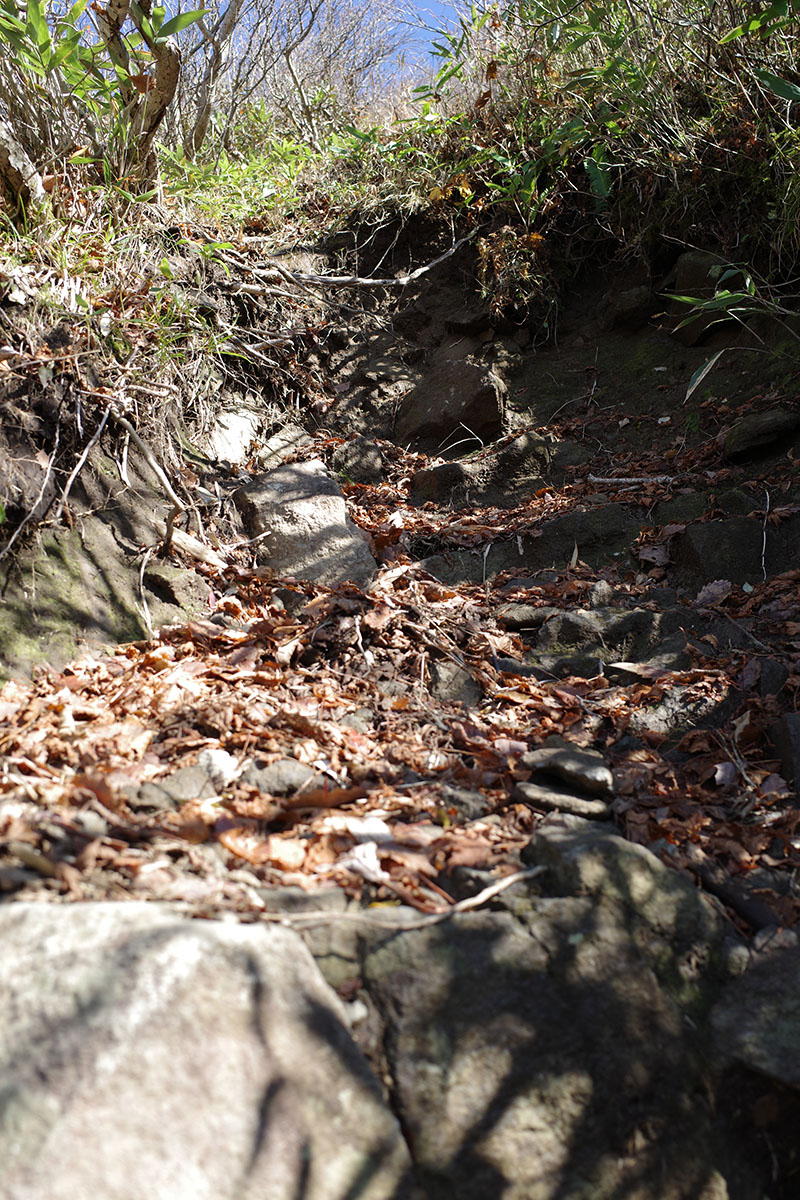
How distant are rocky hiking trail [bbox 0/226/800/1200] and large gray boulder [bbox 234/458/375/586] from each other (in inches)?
0.8

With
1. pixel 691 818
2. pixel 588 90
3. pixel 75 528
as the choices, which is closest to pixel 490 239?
pixel 588 90

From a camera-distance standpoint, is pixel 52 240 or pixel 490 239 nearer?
pixel 52 240

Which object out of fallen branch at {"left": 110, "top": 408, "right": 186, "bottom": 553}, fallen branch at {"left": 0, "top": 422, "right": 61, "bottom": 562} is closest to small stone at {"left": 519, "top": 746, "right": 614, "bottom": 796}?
fallen branch at {"left": 110, "top": 408, "right": 186, "bottom": 553}

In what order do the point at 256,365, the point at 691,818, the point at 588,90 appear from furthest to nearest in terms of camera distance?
1. the point at 588,90
2. the point at 256,365
3. the point at 691,818

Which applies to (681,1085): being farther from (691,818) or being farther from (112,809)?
(112,809)

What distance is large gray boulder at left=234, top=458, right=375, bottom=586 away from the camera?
366 centimetres

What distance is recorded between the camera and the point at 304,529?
3779 mm

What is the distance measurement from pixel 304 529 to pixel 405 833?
6.74ft

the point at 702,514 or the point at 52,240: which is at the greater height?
the point at 52,240

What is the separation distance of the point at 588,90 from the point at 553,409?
2416mm

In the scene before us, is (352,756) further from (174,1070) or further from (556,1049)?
(174,1070)

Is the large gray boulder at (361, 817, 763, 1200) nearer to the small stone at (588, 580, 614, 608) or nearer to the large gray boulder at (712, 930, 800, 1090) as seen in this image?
the large gray boulder at (712, 930, 800, 1090)

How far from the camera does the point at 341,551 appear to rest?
3.71 m

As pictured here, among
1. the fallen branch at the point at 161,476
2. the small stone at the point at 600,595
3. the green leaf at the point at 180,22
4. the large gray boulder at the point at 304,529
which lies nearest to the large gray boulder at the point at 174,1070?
the fallen branch at the point at 161,476
